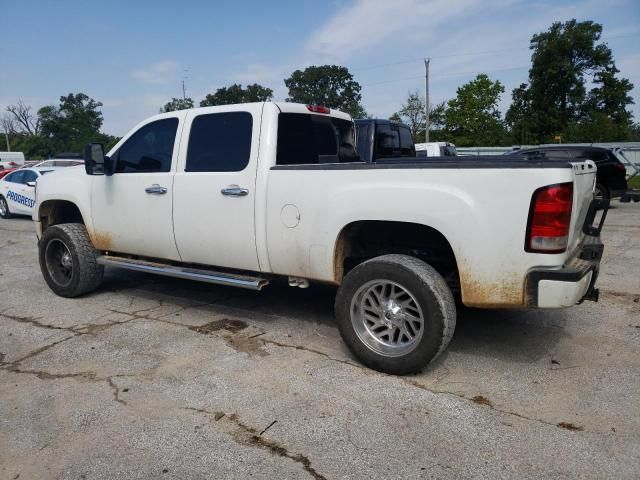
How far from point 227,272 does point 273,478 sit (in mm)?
2439

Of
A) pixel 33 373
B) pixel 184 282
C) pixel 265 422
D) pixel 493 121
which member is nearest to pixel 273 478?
pixel 265 422

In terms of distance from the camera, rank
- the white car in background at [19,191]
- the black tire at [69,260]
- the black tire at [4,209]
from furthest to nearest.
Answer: the black tire at [4,209]
the white car in background at [19,191]
the black tire at [69,260]

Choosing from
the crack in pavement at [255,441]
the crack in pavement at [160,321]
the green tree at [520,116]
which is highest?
the green tree at [520,116]

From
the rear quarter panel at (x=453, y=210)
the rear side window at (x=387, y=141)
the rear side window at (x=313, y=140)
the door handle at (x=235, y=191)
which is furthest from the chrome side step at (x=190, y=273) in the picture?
the rear side window at (x=387, y=141)

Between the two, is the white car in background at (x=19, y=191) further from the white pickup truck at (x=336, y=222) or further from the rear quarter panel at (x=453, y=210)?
the rear quarter panel at (x=453, y=210)

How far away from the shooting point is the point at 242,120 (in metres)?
4.61

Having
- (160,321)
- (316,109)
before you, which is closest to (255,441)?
(160,321)

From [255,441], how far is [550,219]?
2176 millimetres

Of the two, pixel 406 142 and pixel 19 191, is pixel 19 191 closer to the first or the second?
pixel 19 191

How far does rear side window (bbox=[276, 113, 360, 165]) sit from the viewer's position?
4613 millimetres

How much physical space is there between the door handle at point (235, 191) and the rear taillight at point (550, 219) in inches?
88.0

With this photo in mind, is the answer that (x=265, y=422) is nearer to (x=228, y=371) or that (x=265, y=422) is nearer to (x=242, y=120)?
(x=228, y=371)

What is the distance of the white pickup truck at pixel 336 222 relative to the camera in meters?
3.31

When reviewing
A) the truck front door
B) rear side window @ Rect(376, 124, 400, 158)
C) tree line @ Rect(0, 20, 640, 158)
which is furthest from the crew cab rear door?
tree line @ Rect(0, 20, 640, 158)
